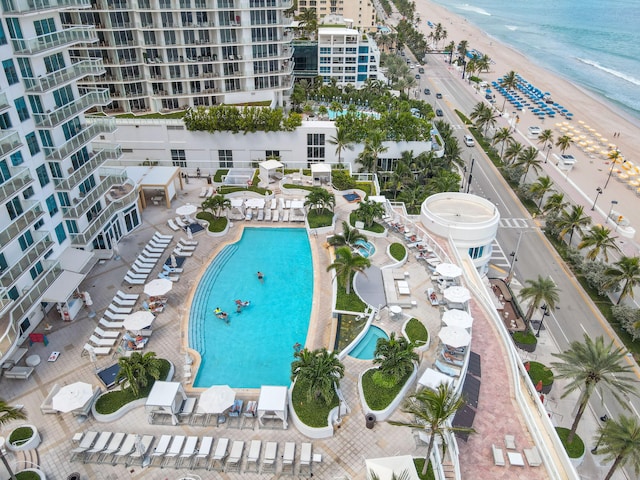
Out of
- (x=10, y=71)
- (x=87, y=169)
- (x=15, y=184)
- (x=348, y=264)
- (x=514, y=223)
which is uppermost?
(x=10, y=71)

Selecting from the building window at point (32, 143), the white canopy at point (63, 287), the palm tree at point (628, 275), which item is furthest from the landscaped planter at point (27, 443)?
the palm tree at point (628, 275)

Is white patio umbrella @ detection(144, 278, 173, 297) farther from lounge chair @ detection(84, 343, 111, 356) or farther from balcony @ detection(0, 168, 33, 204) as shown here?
balcony @ detection(0, 168, 33, 204)

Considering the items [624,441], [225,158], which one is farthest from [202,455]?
[225,158]

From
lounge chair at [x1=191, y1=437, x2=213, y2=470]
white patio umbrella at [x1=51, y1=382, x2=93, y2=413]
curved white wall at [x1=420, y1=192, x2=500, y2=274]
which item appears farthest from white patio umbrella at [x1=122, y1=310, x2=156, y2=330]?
curved white wall at [x1=420, y1=192, x2=500, y2=274]

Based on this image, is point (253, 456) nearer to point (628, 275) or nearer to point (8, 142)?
point (8, 142)

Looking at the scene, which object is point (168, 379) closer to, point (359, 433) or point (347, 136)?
point (359, 433)

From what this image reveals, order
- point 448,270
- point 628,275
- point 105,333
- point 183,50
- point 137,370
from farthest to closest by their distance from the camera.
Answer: point 183,50, point 628,275, point 448,270, point 105,333, point 137,370
